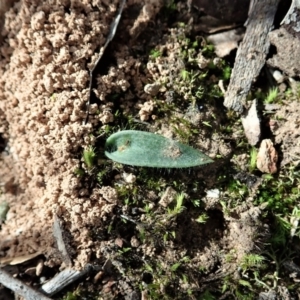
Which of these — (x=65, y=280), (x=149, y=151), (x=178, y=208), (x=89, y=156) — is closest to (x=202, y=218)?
(x=178, y=208)

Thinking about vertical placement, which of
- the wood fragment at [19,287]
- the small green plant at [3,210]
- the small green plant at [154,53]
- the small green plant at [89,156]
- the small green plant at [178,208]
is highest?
the small green plant at [154,53]

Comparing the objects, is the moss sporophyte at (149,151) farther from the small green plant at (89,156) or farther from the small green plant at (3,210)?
the small green plant at (3,210)

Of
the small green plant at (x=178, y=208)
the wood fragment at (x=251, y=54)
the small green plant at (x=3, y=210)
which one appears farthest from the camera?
the small green plant at (x=3, y=210)

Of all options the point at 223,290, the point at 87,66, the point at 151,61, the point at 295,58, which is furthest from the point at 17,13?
the point at 223,290

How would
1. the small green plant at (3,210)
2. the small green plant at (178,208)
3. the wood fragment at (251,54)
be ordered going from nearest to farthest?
the small green plant at (178,208), the wood fragment at (251,54), the small green plant at (3,210)

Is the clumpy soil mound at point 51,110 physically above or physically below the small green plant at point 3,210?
above

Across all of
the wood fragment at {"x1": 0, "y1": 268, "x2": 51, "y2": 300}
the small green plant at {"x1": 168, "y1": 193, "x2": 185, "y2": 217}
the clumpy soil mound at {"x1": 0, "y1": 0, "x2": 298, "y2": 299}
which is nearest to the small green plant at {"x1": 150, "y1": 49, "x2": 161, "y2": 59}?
the clumpy soil mound at {"x1": 0, "y1": 0, "x2": 298, "y2": 299}

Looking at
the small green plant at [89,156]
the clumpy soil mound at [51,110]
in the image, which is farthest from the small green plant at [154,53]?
the small green plant at [89,156]
